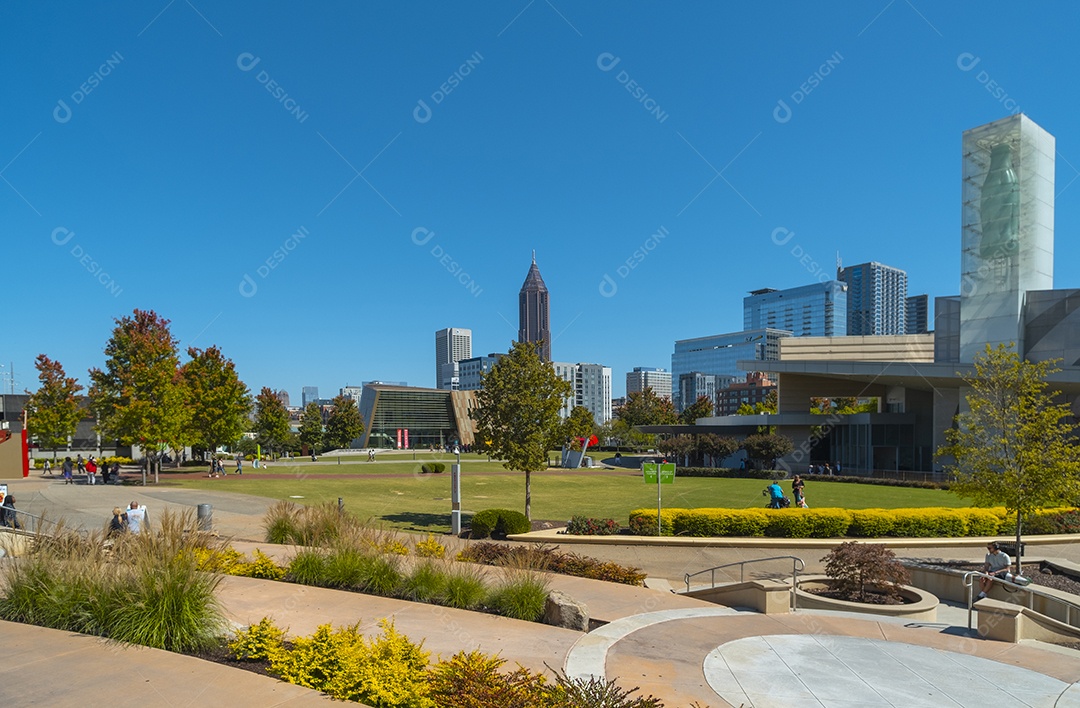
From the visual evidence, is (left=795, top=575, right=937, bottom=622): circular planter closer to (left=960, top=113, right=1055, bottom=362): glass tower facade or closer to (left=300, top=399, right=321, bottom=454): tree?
(left=960, top=113, right=1055, bottom=362): glass tower facade

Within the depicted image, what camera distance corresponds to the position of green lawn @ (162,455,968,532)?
2731 centimetres

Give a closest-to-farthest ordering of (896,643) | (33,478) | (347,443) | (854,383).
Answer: (896,643), (33,478), (854,383), (347,443)

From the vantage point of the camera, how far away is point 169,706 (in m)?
5.88

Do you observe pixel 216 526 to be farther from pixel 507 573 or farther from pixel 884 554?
pixel 884 554

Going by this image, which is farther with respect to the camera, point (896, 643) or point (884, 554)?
point (884, 554)

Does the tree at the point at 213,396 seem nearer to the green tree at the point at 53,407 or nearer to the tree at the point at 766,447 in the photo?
the green tree at the point at 53,407

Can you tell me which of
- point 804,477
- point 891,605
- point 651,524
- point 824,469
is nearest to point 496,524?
point 651,524

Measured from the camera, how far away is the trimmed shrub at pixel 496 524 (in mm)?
19906

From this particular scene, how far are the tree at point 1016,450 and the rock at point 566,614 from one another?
11.5 meters

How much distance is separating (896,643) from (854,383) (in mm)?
53712

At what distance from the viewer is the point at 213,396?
1884 inches

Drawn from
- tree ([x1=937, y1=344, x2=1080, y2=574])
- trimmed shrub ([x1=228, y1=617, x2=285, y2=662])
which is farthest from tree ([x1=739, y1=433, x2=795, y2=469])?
trimmed shrub ([x1=228, y1=617, x2=285, y2=662])

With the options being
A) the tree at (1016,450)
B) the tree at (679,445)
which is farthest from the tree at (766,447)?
the tree at (1016,450)

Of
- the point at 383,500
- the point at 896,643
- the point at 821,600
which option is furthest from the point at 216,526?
the point at 896,643
